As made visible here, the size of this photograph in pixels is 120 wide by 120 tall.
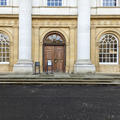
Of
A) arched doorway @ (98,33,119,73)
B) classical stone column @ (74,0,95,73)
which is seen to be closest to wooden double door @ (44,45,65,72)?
classical stone column @ (74,0,95,73)

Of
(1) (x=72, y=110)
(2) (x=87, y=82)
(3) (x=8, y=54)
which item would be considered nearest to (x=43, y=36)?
(3) (x=8, y=54)

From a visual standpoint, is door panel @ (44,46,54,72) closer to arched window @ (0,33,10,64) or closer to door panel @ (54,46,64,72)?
door panel @ (54,46,64,72)

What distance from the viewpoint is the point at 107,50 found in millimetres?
13836

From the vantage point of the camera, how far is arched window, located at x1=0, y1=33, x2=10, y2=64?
13.7 meters

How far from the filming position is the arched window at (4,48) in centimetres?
1374

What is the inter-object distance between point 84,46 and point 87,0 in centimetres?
485

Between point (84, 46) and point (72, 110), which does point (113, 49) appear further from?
point (72, 110)

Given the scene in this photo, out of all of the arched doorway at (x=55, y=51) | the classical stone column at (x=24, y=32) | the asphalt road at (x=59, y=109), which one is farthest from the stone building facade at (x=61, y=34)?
the asphalt road at (x=59, y=109)

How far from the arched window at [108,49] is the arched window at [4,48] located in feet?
34.7

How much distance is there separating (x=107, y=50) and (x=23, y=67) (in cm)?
945

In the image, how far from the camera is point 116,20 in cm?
1353

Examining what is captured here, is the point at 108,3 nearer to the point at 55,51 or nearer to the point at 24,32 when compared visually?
the point at 55,51

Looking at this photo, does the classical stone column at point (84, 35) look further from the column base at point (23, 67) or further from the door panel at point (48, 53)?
the column base at point (23, 67)

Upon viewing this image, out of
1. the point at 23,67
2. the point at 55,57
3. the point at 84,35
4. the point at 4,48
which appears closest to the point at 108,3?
the point at 84,35
